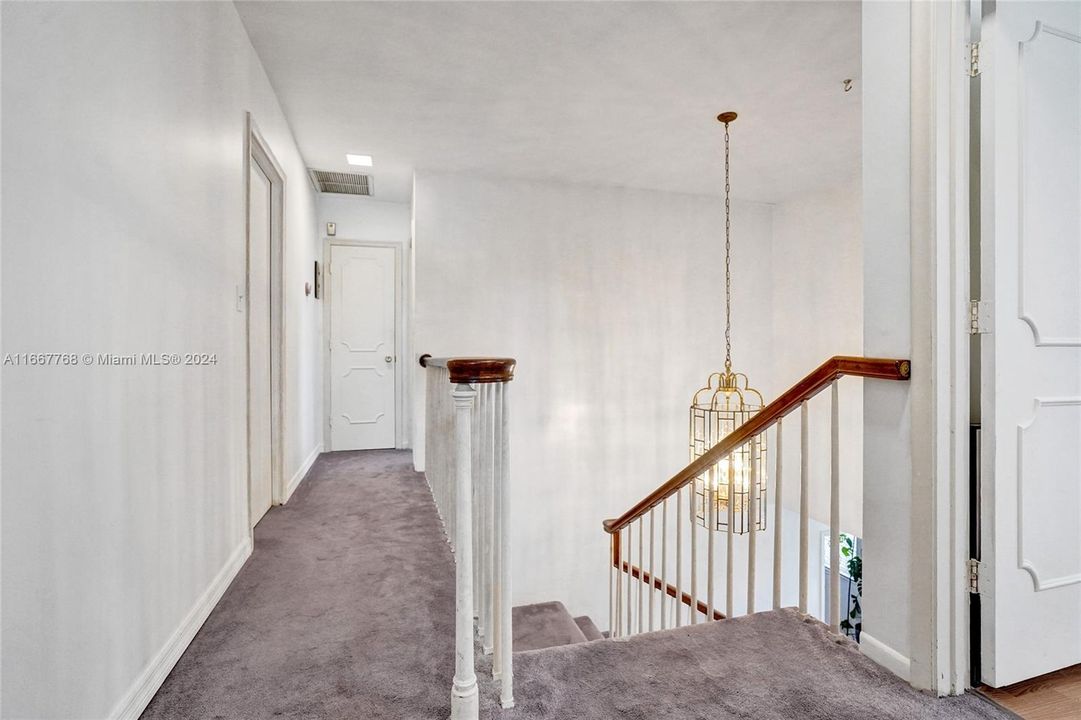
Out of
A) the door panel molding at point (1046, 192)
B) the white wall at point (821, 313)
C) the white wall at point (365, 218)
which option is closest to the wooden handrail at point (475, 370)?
the door panel molding at point (1046, 192)

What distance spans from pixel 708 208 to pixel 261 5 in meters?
4.09

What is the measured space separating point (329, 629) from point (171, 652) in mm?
473

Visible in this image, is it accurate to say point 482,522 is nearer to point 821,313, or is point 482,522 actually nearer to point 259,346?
point 259,346

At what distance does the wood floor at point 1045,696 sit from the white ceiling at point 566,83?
8.33 ft

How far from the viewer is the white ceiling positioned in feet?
7.79

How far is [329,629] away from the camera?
6.33 ft

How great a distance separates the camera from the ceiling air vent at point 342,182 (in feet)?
15.1

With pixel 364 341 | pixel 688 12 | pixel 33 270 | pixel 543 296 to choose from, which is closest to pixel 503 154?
pixel 543 296

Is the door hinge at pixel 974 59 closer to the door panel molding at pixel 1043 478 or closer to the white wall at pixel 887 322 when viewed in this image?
the white wall at pixel 887 322

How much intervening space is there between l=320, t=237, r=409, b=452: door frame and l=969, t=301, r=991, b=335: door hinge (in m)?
4.85

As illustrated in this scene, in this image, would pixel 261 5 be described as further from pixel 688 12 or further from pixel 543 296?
pixel 543 296

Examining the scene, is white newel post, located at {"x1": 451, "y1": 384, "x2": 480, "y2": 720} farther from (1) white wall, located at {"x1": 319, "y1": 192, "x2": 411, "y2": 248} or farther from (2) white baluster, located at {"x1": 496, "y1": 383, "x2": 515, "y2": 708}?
(1) white wall, located at {"x1": 319, "y1": 192, "x2": 411, "y2": 248}

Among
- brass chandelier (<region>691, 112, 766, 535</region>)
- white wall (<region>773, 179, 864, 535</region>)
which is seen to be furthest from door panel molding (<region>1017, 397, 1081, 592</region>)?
white wall (<region>773, 179, 864, 535</region>)

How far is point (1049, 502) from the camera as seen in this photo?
153 cm
